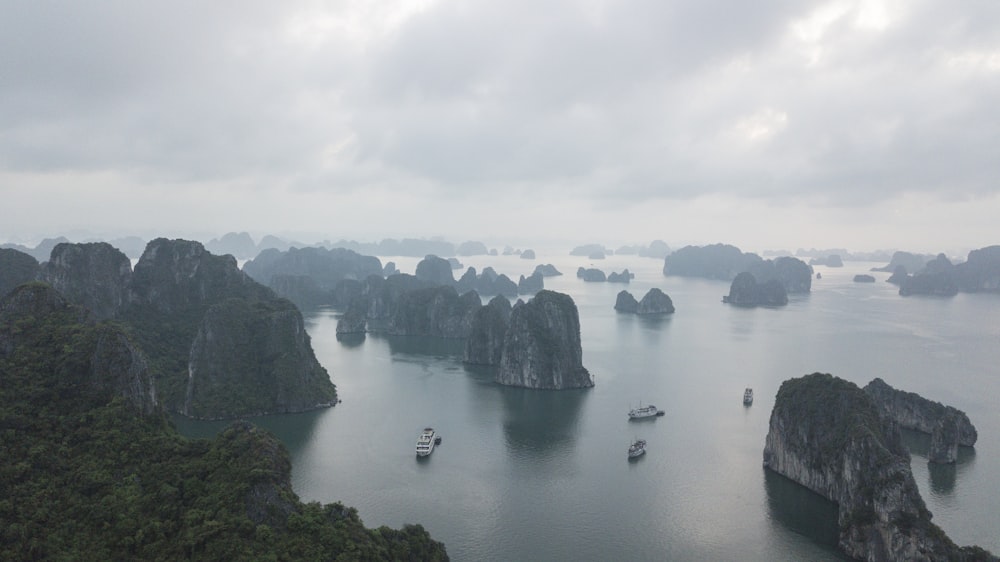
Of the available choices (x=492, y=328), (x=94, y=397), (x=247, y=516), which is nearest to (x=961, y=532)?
(x=247, y=516)

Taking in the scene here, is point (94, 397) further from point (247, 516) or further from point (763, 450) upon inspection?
point (763, 450)

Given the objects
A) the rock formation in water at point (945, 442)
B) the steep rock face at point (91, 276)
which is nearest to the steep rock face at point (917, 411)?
the rock formation in water at point (945, 442)

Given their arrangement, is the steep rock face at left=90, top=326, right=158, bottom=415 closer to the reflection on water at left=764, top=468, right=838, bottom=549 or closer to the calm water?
the calm water

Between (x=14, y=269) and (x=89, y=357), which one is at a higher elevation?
(x=14, y=269)

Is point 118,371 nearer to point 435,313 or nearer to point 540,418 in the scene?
point 540,418

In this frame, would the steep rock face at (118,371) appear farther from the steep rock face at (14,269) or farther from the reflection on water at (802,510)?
the steep rock face at (14,269)

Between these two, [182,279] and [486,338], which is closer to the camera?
[182,279]

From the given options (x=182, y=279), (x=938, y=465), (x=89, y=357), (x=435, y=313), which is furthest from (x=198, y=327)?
(x=938, y=465)

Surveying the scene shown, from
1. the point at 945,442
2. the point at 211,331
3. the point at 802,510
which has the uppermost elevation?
the point at 211,331

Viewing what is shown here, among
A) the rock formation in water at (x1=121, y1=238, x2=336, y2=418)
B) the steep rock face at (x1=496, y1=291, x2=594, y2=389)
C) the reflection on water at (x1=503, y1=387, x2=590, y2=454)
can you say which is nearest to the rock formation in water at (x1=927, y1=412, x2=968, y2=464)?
the reflection on water at (x1=503, y1=387, x2=590, y2=454)
